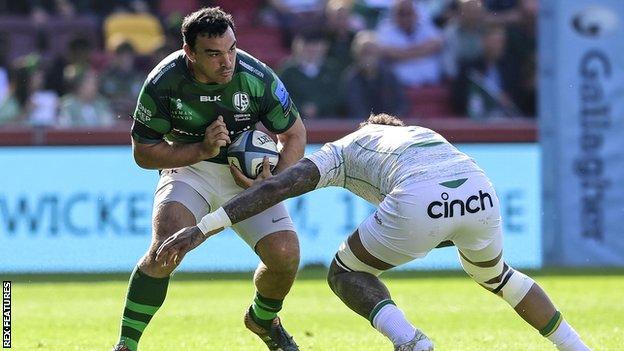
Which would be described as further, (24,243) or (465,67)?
(465,67)

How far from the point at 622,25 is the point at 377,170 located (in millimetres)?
9919

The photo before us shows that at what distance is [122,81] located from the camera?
17.7 m

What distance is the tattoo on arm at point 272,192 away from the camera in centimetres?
682

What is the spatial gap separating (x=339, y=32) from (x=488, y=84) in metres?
2.19

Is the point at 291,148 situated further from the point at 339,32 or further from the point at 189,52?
the point at 339,32

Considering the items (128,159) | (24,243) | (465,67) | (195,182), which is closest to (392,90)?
(465,67)

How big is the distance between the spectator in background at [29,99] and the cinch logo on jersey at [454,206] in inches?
451

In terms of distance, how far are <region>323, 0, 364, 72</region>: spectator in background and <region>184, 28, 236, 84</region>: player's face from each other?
395 inches

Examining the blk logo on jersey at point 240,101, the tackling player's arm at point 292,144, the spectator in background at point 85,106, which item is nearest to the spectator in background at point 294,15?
the spectator in background at point 85,106

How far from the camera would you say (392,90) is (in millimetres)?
17281

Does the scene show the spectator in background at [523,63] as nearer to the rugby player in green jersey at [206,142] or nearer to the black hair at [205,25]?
the rugby player in green jersey at [206,142]

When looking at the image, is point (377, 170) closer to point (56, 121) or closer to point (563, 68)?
point (563, 68)

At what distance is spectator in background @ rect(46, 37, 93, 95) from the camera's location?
1789 cm

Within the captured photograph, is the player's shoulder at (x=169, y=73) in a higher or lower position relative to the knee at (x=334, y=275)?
higher
